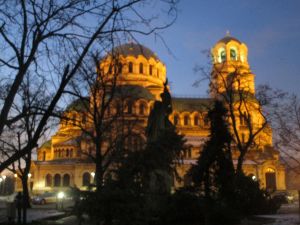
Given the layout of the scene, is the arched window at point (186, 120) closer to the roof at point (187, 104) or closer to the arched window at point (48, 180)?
the roof at point (187, 104)

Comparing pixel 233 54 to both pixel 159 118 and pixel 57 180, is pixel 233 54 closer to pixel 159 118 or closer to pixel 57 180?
pixel 57 180

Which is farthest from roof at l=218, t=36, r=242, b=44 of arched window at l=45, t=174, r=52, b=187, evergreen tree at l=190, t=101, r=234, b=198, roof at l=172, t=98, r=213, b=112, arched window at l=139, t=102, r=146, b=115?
evergreen tree at l=190, t=101, r=234, b=198

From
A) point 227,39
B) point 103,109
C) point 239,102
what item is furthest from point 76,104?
point 227,39

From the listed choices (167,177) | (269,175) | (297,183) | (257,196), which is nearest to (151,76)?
(269,175)

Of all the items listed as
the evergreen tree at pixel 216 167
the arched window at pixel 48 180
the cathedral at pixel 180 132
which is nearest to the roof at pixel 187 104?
the cathedral at pixel 180 132

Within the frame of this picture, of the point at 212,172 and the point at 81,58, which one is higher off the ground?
the point at 81,58

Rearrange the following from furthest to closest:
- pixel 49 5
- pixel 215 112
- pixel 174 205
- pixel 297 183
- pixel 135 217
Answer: pixel 297 183, pixel 215 112, pixel 174 205, pixel 49 5, pixel 135 217

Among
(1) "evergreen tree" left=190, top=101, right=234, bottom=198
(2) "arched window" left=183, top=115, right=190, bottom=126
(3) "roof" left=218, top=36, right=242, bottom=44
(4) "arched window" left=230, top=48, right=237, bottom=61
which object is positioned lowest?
(1) "evergreen tree" left=190, top=101, right=234, bottom=198

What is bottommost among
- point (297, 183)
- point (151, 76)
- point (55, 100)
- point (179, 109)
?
point (297, 183)

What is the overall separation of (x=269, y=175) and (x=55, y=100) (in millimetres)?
51218

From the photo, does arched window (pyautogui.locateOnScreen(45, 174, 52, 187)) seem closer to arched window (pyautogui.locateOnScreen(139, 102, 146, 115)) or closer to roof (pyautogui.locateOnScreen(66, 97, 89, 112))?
arched window (pyautogui.locateOnScreen(139, 102, 146, 115))

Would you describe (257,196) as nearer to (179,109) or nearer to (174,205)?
(174,205)

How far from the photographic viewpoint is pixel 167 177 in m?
14.4

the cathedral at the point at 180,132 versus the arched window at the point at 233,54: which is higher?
the arched window at the point at 233,54
